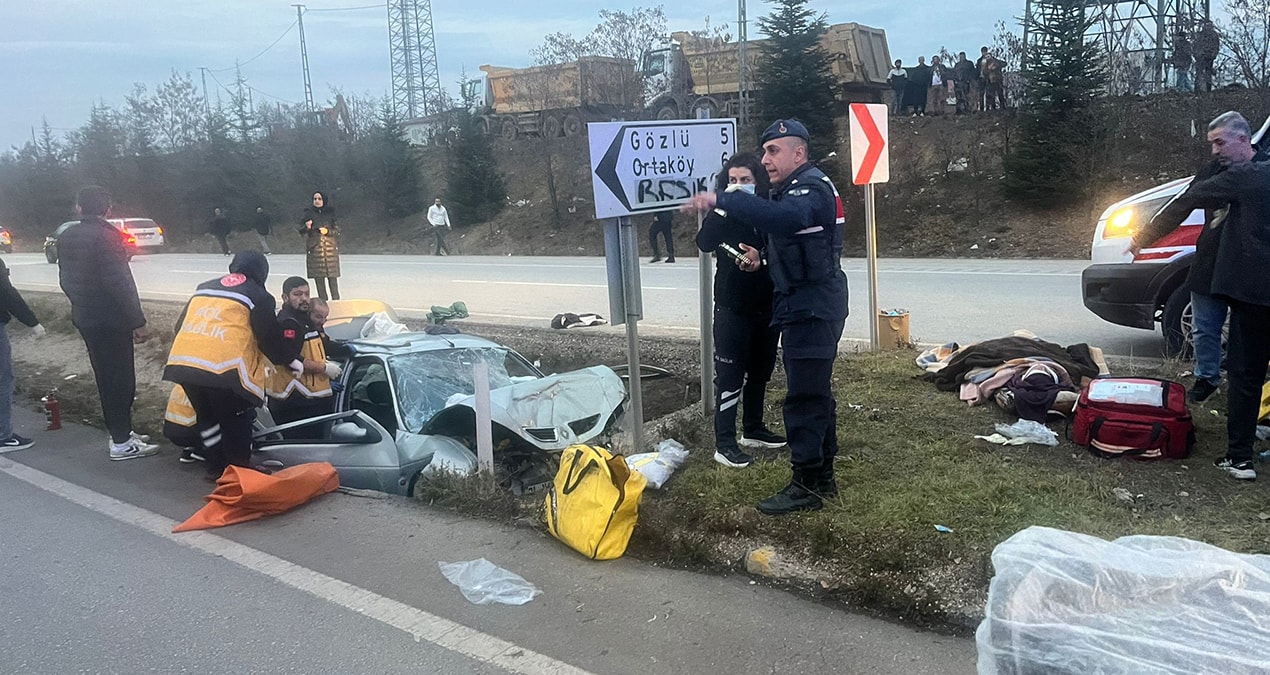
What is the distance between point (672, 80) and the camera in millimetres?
27984

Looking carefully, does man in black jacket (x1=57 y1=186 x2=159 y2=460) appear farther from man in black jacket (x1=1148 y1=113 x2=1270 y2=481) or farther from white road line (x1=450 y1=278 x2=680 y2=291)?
white road line (x1=450 y1=278 x2=680 y2=291)

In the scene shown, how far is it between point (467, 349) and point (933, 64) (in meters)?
21.8

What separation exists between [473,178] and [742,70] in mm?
11517

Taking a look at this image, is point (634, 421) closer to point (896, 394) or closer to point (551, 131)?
point (896, 394)

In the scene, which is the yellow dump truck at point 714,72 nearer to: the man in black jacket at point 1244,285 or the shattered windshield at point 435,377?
the shattered windshield at point 435,377

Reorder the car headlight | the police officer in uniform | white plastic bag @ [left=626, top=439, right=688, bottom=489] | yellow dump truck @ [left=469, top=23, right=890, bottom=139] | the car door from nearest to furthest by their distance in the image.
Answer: the police officer in uniform, white plastic bag @ [left=626, top=439, right=688, bottom=489], the car door, the car headlight, yellow dump truck @ [left=469, top=23, right=890, bottom=139]

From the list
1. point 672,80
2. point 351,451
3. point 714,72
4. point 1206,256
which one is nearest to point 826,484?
point 1206,256

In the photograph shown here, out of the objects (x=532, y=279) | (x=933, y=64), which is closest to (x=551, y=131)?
(x=933, y=64)

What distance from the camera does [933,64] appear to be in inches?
973

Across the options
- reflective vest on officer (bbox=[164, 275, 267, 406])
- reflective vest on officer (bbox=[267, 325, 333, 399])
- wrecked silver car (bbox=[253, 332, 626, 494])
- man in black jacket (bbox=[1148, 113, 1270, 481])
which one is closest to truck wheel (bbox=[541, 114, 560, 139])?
wrecked silver car (bbox=[253, 332, 626, 494])

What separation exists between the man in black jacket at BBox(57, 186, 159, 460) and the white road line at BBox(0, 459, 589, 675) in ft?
3.39

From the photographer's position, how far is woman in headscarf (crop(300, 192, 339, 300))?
12680 millimetres

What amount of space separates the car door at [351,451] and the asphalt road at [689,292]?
15.8 feet

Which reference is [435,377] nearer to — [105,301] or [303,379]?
[303,379]
